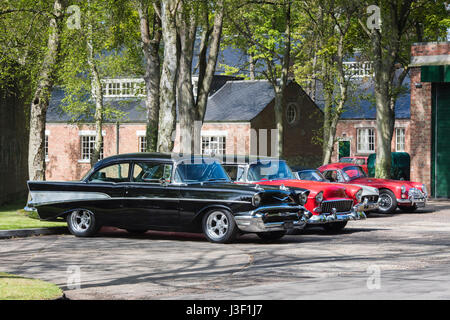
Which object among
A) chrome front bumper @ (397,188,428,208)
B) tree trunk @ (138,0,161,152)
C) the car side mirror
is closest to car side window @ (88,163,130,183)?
the car side mirror

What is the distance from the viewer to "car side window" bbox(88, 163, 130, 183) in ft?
55.3

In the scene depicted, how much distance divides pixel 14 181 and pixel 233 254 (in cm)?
1522

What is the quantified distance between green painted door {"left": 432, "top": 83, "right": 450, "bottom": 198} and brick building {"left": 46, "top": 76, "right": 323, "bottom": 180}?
12.4 m

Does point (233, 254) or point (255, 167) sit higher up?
point (255, 167)

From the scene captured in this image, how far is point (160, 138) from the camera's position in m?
23.7

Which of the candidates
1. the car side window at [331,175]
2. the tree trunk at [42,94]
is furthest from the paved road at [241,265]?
the tree trunk at [42,94]

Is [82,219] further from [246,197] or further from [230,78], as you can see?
[230,78]

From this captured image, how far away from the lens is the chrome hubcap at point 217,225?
15.6 m

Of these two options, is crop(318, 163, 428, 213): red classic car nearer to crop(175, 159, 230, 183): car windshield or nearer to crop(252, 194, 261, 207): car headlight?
crop(175, 159, 230, 183): car windshield

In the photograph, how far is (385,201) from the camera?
2459cm

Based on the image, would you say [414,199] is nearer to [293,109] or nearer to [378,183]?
[378,183]

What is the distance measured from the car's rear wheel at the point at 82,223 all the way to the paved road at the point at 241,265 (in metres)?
0.22

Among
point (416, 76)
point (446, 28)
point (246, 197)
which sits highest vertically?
point (446, 28)
